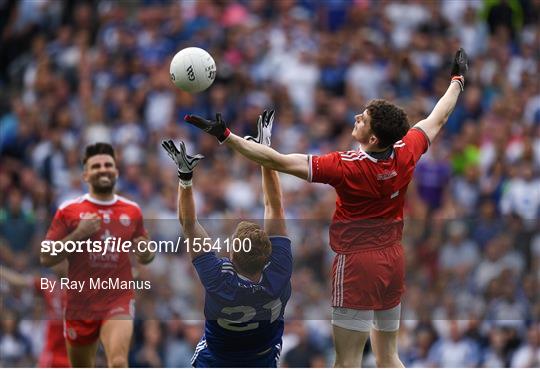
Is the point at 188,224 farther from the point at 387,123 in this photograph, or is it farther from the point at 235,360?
the point at 387,123

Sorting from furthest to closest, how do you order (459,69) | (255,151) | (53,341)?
(53,341)
(459,69)
(255,151)

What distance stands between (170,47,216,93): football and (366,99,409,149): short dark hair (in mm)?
1242

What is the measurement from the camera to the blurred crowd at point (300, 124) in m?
13.9

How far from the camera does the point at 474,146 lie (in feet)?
58.2

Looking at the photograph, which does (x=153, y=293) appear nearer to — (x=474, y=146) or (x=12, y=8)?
(x=474, y=146)

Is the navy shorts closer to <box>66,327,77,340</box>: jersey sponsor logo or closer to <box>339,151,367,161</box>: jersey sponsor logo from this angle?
<box>339,151,367,161</box>: jersey sponsor logo

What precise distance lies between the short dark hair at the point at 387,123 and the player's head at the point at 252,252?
109 cm

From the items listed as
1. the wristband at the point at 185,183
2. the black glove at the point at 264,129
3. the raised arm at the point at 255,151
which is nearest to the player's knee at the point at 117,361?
the wristband at the point at 185,183

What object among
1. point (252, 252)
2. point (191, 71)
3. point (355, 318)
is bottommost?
point (355, 318)

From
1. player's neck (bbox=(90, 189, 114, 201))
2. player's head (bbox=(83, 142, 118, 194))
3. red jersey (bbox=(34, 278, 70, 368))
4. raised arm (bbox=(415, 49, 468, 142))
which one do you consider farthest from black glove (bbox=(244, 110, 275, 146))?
red jersey (bbox=(34, 278, 70, 368))

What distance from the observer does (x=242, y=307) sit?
10273 millimetres

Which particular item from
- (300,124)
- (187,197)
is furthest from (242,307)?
(300,124)

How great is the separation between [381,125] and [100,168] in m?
2.78

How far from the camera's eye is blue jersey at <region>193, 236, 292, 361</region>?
10266 millimetres
